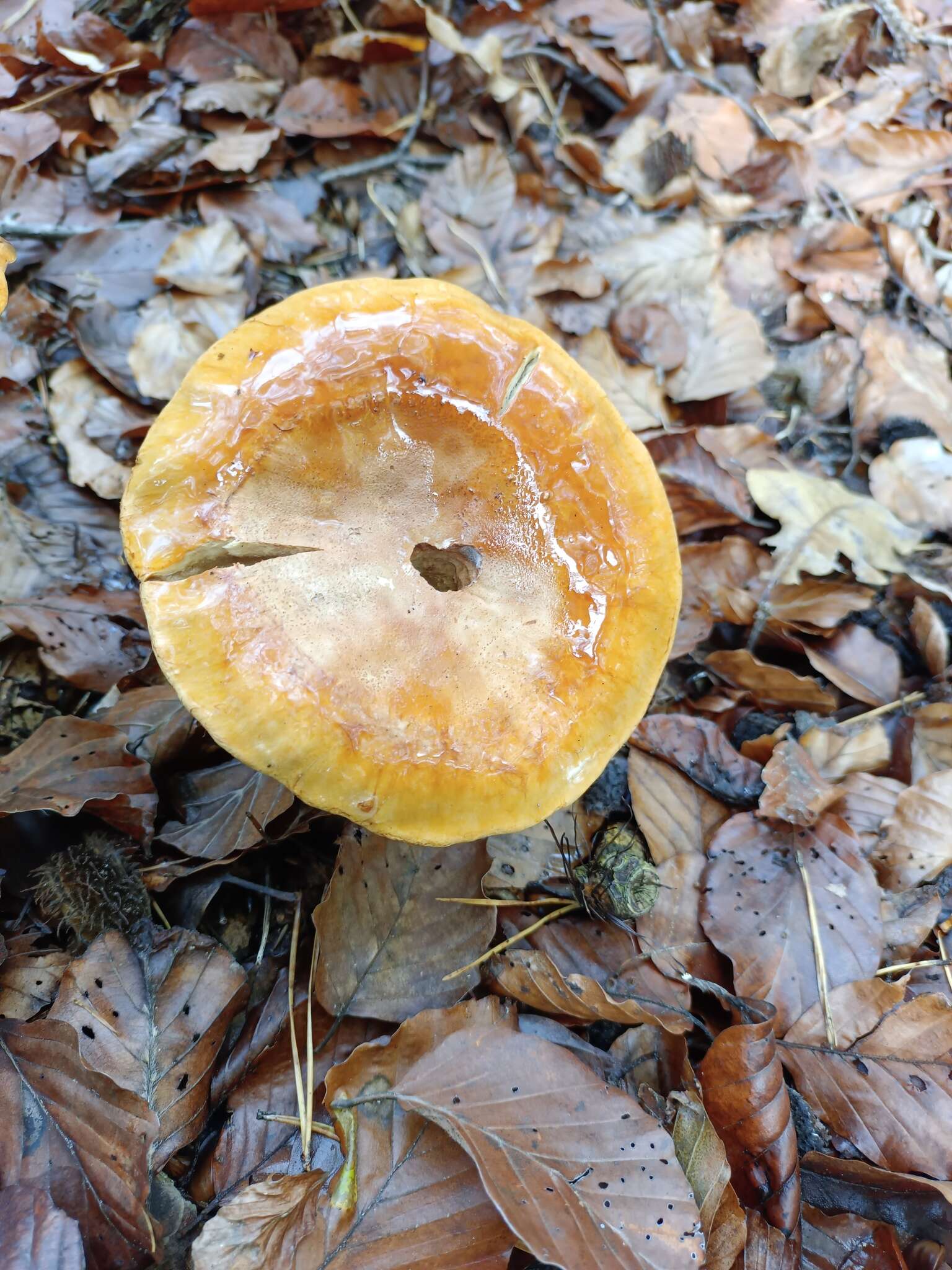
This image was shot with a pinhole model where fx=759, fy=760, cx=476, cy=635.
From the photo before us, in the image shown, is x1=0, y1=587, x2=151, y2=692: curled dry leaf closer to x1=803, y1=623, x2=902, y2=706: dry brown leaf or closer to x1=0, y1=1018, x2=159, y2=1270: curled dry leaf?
x1=0, y1=1018, x2=159, y2=1270: curled dry leaf

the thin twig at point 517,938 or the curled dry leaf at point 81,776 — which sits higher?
the curled dry leaf at point 81,776

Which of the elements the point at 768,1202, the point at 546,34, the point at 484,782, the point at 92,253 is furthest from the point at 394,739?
the point at 546,34

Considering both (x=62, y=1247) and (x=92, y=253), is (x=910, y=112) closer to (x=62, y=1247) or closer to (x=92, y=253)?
(x=92, y=253)

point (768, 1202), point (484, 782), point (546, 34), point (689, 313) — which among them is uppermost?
point (546, 34)

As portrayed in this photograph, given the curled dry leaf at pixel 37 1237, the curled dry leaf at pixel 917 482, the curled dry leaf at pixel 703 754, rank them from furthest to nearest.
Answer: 1. the curled dry leaf at pixel 917 482
2. the curled dry leaf at pixel 703 754
3. the curled dry leaf at pixel 37 1237

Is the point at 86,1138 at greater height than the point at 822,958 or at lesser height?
greater

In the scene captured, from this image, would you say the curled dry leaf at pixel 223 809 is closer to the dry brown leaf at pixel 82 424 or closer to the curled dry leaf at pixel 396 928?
the curled dry leaf at pixel 396 928

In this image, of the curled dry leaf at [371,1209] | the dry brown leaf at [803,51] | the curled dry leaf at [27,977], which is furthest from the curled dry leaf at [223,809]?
the dry brown leaf at [803,51]
